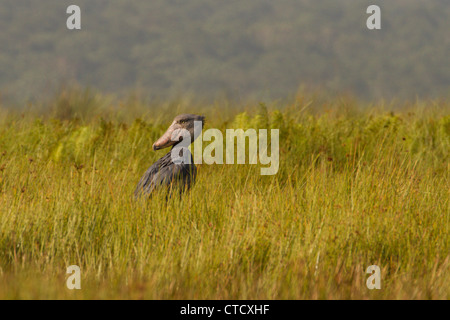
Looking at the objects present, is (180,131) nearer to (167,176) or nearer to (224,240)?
(167,176)

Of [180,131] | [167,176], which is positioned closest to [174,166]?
[167,176]

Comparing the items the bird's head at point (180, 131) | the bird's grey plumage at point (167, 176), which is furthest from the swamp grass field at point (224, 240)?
the bird's head at point (180, 131)

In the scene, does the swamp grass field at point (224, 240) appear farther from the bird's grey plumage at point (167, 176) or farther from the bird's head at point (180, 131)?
the bird's head at point (180, 131)

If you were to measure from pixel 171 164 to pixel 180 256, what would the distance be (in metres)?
1.09

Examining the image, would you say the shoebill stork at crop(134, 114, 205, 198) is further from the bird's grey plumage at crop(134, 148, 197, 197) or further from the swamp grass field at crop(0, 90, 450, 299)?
the swamp grass field at crop(0, 90, 450, 299)

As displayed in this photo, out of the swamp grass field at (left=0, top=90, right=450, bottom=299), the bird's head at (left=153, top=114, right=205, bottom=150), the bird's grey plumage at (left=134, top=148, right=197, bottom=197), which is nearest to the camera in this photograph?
the swamp grass field at (left=0, top=90, right=450, bottom=299)

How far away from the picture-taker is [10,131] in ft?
26.8

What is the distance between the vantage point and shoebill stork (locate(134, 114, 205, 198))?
4.63 metres

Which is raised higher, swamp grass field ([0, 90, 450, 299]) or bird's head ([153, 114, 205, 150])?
bird's head ([153, 114, 205, 150])

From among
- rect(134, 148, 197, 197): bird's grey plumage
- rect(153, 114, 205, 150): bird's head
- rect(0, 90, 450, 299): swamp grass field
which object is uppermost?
rect(153, 114, 205, 150): bird's head

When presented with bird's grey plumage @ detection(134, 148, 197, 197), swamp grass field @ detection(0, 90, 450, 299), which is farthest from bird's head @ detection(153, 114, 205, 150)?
swamp grass field @ detection(0, 90, 450, 299)

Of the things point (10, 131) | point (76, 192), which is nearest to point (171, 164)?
point (76, 192)

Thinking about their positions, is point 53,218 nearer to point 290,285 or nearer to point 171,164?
point 171,164

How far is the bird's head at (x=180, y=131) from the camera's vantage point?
15.6ft
